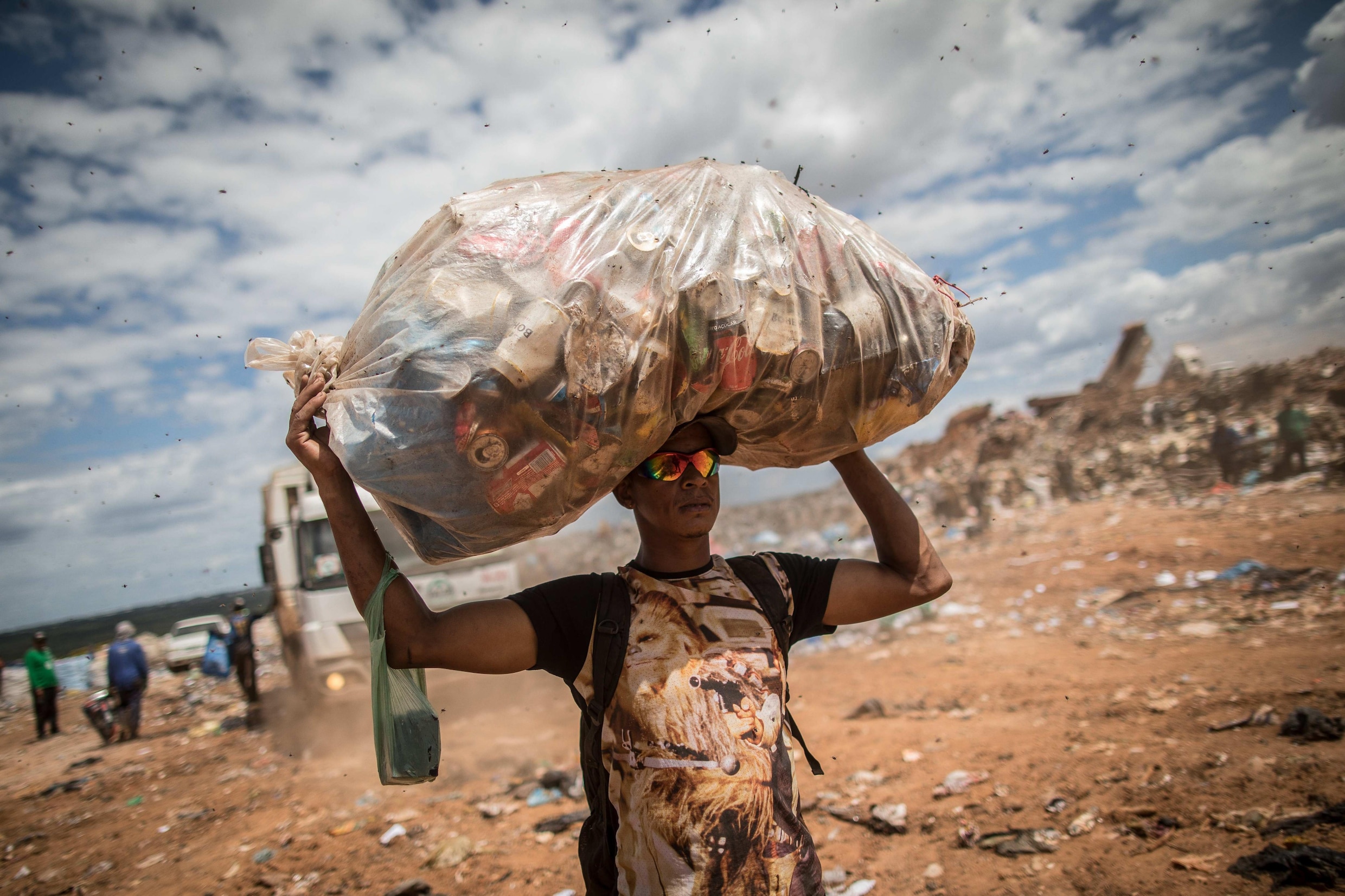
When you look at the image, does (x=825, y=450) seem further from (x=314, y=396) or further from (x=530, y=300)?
(x=314, y=396)

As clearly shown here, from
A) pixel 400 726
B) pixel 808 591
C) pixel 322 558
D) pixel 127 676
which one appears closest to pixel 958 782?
pixel 808 591

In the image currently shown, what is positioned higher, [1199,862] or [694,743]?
[694,743]

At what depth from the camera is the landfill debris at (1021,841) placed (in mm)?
3115

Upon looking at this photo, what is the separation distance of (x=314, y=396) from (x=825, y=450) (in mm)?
1118

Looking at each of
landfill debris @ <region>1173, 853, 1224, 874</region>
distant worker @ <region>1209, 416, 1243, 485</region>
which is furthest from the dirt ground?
distant worker @ <region>1209, 416, 1243, 485</region>

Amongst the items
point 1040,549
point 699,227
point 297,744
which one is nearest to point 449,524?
point 699,227

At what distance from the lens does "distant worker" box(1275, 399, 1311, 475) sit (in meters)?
10.2

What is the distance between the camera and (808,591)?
5.82 feet

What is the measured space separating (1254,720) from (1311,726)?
0.35m

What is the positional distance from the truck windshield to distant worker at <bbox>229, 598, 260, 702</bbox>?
9.28ft

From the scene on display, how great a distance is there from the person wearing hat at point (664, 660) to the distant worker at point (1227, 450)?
12499 mm

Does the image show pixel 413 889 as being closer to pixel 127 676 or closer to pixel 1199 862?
pixel 1199 862

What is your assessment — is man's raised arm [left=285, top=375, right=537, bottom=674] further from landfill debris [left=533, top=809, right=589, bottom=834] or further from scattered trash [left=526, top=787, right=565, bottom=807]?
scattered trash [left=526, top=787, right=565, bottom=807]

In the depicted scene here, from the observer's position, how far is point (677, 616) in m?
1.58
